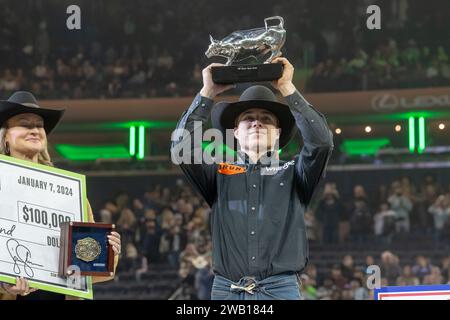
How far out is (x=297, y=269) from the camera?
11.8 feet

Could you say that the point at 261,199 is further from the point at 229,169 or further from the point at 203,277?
the point at 203,277

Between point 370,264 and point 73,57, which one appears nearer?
point 370,264

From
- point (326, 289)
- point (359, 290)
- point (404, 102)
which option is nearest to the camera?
point (359, 290)

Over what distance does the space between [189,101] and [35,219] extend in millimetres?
12512

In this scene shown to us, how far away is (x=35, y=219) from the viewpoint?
391 cm

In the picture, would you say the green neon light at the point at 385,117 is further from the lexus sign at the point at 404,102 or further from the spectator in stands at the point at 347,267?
the spectator in stands at the point at 347,267

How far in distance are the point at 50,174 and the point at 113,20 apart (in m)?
14.4

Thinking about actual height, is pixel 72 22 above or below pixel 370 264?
above

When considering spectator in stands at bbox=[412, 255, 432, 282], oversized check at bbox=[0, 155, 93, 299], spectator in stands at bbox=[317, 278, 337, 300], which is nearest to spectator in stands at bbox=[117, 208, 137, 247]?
spectator in stands at bbox=[317, 278, 337, 300]

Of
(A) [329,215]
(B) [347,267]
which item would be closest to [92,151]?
(A) [329,215]
